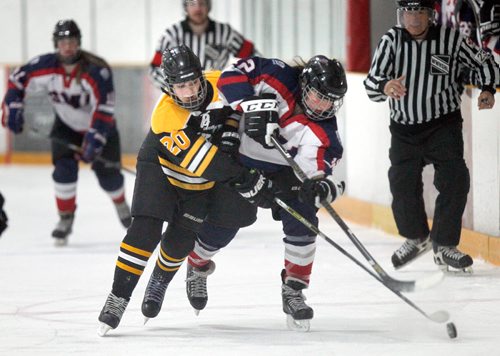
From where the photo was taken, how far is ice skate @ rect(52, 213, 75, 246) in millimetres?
6242

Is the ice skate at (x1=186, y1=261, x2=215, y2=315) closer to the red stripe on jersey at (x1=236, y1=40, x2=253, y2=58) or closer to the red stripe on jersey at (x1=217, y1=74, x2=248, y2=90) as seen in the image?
the red stripe on jersey at (x1=217, y1=74, x2=248, y2=90)

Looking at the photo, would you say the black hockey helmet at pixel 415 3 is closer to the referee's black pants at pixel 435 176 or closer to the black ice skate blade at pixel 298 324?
the referee's black pants at pixel 435 176

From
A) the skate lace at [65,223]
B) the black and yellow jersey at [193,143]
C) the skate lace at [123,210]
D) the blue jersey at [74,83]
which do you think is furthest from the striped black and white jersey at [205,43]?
the black and yellow jersey at [193,143]

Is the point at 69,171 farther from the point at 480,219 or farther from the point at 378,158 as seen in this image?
the point at 480,219

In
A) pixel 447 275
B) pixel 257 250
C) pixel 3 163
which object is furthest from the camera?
pixel 3 163

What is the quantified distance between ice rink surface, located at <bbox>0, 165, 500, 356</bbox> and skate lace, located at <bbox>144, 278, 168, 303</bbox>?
9 cm

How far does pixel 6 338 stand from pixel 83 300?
2.37ft

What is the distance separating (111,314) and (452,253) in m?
1.68

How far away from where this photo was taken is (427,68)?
4926mm

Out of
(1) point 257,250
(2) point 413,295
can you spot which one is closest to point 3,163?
(1) point 257,250

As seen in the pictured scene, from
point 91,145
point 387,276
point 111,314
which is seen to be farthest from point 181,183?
point 91,145

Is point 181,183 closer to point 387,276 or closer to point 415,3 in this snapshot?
point 387,276

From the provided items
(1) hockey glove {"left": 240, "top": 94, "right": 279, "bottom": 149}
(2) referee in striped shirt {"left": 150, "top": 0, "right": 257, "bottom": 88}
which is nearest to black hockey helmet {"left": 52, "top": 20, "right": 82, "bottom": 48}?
(2) referee in striped shirt {"left": 150, "top": 0, "right": 257, "bottom": 88}

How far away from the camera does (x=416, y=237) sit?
513 centimetres
